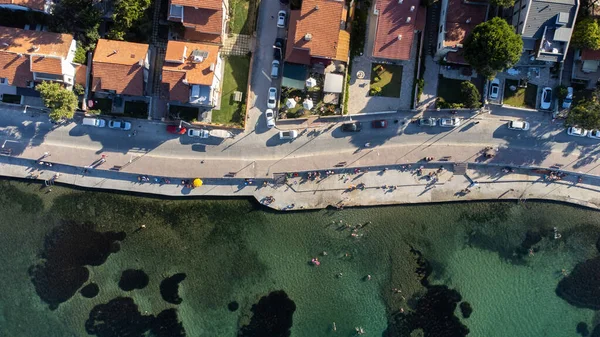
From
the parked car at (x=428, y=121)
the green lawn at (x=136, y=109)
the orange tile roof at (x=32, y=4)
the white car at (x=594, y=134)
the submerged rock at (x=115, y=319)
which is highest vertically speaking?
the orange tile roof at (x=32, y=4)

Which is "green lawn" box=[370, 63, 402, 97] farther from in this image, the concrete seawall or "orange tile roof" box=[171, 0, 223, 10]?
"orange tile roof" box=[171, 0, 223, 10]

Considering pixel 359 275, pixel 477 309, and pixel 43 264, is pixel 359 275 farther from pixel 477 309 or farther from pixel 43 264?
pixel 43 264

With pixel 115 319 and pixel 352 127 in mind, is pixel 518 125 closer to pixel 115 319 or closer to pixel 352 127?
pixel 352 127

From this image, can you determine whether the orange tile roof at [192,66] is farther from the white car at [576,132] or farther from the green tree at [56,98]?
the white car at [576,132]

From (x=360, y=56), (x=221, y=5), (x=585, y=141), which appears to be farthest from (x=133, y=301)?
(x=585, y=141)

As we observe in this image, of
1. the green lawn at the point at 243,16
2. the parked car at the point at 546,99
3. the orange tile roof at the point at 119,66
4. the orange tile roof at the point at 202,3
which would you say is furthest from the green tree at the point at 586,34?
the orange tile roof at the point at 119,66

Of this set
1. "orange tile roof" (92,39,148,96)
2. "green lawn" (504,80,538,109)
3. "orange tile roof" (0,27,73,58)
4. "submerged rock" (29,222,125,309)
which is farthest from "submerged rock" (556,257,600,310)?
"orange tile roof" (0,27,73,58)
